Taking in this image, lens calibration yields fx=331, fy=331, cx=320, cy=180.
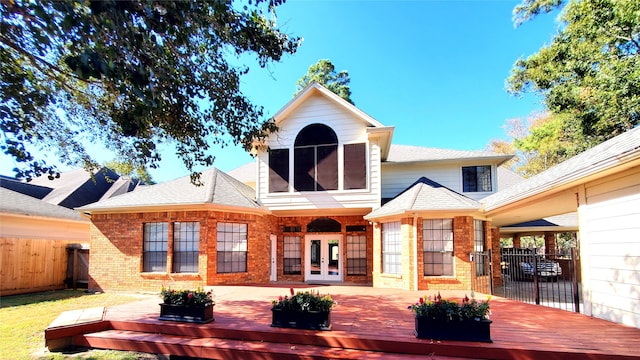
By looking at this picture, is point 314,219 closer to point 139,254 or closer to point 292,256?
point 292,256

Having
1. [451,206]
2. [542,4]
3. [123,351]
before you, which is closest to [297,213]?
[451,206]

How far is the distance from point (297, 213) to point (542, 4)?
47.6ft

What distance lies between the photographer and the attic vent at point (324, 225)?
13.9m

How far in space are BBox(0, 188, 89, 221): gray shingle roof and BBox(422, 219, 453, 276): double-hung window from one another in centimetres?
1401

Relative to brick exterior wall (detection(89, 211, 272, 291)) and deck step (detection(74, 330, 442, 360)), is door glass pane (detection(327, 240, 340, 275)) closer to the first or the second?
brick exterior wall (detection(89, 211, 272, 291))

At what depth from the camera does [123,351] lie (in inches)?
235

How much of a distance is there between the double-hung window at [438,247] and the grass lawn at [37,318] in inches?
318

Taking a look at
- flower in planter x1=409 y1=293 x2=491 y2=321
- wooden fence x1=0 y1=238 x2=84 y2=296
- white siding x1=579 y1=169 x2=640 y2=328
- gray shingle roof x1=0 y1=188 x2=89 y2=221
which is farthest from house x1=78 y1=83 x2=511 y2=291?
flower in planter x1=409 y1=293 x2=491 y2=321

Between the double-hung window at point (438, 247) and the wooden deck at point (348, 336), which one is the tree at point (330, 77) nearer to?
the double-hung window at point (438, 247)

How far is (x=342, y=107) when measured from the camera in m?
12.6

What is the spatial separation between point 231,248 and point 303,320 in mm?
6547

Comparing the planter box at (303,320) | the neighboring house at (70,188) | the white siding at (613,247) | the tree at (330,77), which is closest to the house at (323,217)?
the white siding at (613,247)

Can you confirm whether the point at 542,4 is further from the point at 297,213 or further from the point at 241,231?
the point at 241,231

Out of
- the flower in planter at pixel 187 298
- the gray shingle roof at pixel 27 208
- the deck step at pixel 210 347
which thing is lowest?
the deck step at pixel 210 347
